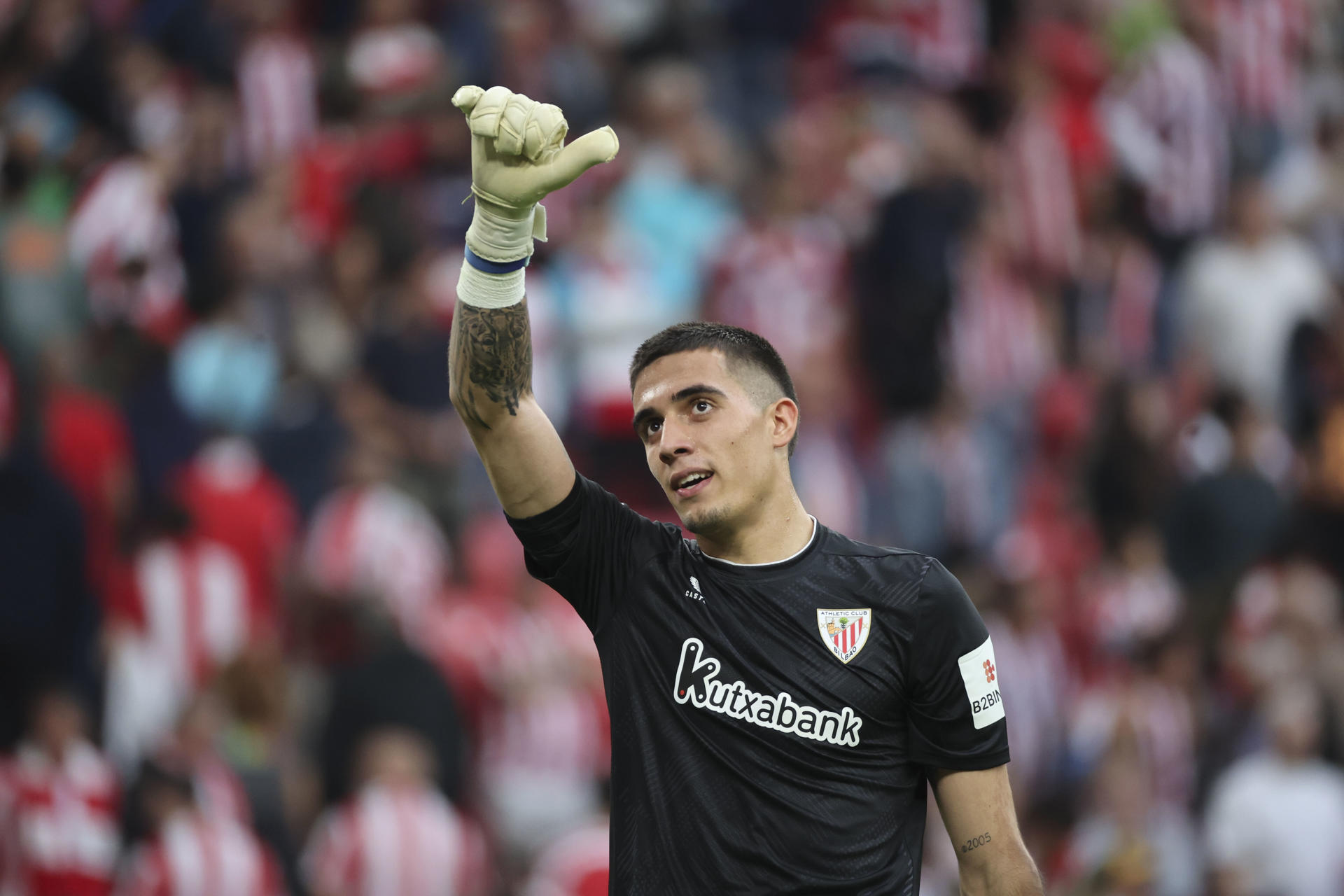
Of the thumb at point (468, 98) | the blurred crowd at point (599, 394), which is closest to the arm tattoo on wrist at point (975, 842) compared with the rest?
the thumb at point (468, 98)

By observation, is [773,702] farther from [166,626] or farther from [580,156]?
[166,626]

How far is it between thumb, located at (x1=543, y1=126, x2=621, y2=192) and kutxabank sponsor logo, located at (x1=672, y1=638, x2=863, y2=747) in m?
0.99

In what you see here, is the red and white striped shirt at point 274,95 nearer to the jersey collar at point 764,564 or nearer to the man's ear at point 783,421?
the man's ear at point 783,421

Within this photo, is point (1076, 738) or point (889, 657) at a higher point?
point (1076, 738)

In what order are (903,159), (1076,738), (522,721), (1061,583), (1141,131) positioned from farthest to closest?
(1141,131)
(903,159)
(1061,583)
(1076,738)
(522,721)

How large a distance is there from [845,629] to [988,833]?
49 centimetres

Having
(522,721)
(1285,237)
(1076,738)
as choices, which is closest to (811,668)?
(522,721)

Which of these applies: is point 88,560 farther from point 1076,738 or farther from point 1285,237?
point 1285,237

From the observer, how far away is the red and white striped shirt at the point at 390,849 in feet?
25.3

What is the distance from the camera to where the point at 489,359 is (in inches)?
149

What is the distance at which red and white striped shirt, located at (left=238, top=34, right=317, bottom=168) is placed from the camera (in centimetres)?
1186

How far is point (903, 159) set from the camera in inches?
474

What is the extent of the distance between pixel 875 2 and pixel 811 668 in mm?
10647

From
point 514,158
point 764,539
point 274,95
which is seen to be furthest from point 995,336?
point 514,158
